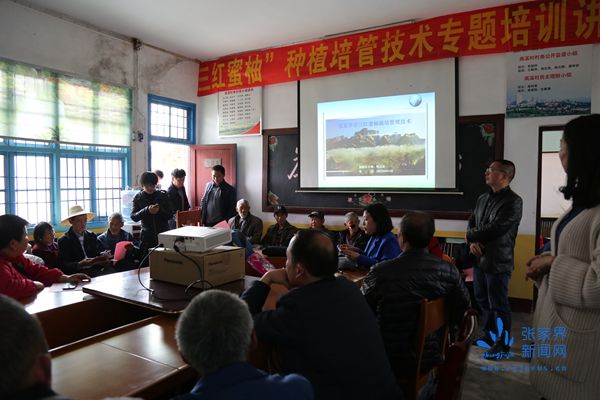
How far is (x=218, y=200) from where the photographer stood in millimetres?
5496

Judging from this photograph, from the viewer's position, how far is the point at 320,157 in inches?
211

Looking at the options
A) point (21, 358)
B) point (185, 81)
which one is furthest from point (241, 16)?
point (21, 358)

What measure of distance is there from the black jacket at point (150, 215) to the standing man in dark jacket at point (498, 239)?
3026 millimetres

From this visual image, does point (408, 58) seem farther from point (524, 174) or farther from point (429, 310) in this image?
point (429, 310)

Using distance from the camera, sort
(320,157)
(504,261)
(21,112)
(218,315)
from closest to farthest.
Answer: (218,315) < (504,261) < (21,112) < (320,157)

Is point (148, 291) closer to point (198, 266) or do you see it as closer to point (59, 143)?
point (198, 266)

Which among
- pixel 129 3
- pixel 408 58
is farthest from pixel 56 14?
pixel 408 58

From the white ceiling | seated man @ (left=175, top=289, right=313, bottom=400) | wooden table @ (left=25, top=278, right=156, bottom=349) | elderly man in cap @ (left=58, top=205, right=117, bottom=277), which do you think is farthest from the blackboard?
seated man @ (left=175, top=289, right=313, bottom=400)

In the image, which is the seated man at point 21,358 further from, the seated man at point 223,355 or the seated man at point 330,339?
the seated man at point 330,339

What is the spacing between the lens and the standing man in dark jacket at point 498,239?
→ 3020 millimetres

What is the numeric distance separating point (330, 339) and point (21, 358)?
0.76m

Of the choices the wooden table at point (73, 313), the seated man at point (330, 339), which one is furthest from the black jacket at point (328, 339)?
the wooden table at point (73, 313)

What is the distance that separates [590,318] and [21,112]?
5.02 m

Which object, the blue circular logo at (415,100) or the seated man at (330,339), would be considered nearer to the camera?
the seated man at (330,339)
